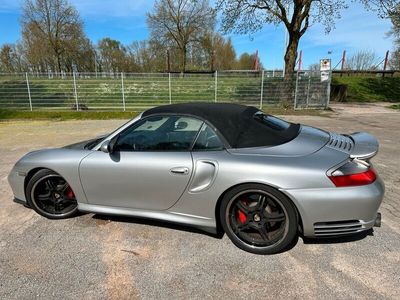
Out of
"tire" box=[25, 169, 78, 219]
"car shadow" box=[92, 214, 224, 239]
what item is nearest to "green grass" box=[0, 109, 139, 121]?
"tire" box=[25, 169, 78, 219]

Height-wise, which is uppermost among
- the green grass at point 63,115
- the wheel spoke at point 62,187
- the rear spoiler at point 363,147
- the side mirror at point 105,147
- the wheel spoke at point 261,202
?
the rear spoiler at point 363,147

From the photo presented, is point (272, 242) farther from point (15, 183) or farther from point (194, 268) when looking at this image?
point (15, 183)

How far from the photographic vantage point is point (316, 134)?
338 centimetres

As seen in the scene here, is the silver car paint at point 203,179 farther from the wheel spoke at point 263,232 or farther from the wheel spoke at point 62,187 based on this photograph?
the wheel spoke at point 263,232

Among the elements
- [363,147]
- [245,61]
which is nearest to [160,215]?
[363,147]

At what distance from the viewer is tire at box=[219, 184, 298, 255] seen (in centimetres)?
271

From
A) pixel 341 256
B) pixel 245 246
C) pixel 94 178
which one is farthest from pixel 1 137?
pixel 341 256

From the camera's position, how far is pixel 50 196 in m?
3.64

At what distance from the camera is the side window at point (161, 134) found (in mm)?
3098

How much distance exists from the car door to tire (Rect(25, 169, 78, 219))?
0.40m

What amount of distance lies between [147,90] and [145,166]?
15.4 m

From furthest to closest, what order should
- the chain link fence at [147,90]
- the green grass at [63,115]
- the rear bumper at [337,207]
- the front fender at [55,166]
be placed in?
the chain link fence at [147,90] → the green grass at [63,115] → the front fender at [55,166] → the rear bumper at [337,207]

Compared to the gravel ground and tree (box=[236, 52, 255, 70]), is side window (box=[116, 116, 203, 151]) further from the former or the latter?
tree (box=[236, 52, 255, 70])

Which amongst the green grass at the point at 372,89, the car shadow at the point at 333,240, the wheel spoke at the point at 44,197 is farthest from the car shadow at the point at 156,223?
Result: the green grass at the point at 372,89
